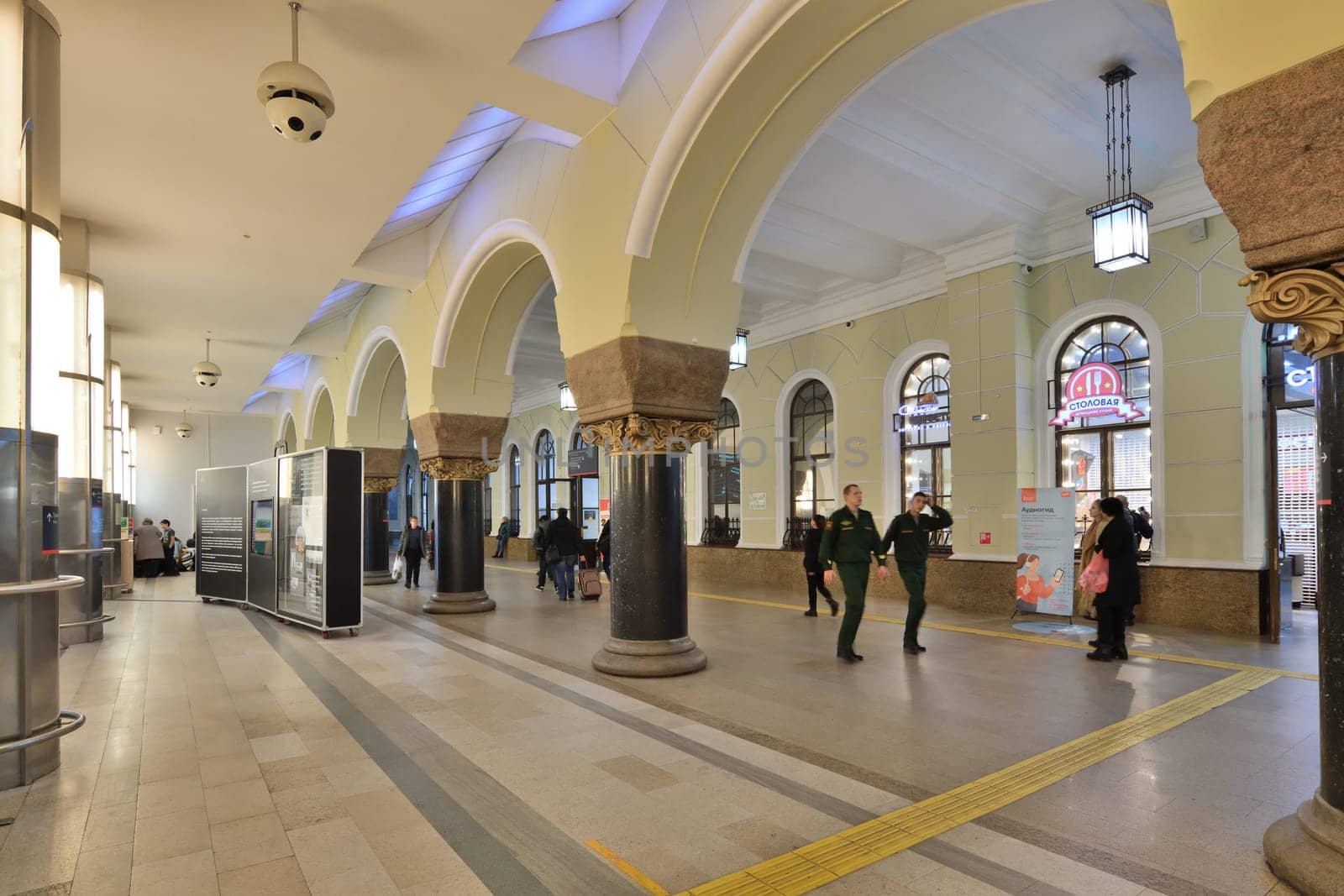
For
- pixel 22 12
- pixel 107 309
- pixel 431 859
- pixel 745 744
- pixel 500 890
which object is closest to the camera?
pixel 500 890

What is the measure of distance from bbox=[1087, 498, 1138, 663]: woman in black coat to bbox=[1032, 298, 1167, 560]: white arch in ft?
8.33

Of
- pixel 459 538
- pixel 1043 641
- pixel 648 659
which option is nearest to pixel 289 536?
pixel 459 538

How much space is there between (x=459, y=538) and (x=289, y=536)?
6.65 ft

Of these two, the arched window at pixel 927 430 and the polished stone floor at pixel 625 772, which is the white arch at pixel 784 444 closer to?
the arched window at pixel 927 430

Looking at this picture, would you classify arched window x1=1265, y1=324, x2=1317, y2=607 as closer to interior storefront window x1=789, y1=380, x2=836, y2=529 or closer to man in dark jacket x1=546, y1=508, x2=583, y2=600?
interior storefront window x1=789, y1=380, x2=836, y2=529

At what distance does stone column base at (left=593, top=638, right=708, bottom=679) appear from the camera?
19.6ft

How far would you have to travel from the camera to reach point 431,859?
117 inches

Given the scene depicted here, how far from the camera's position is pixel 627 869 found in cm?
288

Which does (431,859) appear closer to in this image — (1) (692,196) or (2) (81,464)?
(1) (692,196)

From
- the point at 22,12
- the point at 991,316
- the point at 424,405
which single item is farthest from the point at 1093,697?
the point at 424,405

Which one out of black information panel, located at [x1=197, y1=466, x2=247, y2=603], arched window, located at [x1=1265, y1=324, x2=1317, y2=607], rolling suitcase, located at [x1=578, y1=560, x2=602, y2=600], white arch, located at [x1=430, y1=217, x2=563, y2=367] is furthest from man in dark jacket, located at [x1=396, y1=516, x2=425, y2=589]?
arched window, located at [x1=1265, y1=324, x2=1317, y2=607]

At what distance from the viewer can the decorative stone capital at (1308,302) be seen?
2562mm

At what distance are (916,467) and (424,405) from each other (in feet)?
23.9

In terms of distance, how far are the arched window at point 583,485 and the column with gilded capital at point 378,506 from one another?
4900 mm
